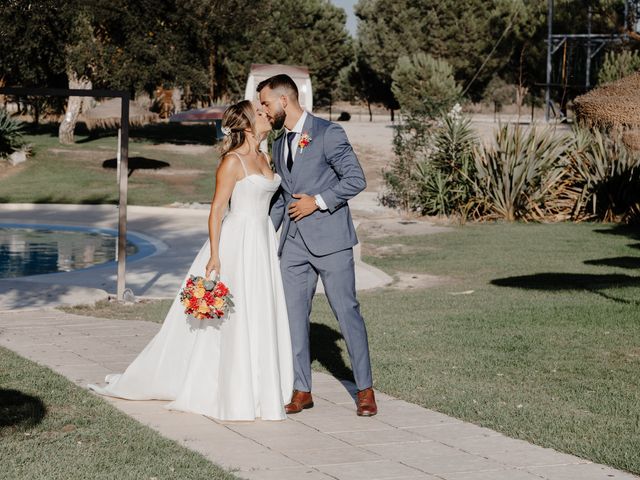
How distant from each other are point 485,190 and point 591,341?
1369 cm

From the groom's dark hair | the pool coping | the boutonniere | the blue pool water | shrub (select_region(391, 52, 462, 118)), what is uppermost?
shrub (select_region(391, 52, 462, 118))

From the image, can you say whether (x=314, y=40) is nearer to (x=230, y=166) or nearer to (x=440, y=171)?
(x=440, y=171)

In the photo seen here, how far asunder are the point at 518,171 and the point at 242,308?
1620 centimetres

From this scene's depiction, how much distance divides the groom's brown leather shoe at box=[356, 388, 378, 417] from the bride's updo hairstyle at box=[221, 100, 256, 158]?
65.9 inches

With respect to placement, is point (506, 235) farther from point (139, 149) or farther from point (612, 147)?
point (139, 149)

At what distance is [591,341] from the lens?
8922 mm

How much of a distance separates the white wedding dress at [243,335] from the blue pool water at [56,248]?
987 cm

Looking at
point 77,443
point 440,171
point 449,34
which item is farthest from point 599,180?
point 449,34

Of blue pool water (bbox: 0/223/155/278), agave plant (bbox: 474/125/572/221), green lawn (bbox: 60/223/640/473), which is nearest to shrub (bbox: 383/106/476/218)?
agave plant (bbox: 474/125/572/221)

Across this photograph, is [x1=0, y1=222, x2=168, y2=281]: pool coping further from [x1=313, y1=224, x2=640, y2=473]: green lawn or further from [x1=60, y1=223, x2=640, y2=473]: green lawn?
[x1=60, y1=223, x2=640, y2=473]: green lawn

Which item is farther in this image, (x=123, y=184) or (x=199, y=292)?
(x=123, y=184)

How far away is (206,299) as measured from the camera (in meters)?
6.03

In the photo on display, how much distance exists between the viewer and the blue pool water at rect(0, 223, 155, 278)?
16812 millimetres

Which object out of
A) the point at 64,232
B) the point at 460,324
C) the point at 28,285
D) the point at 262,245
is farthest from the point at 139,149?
the point at 262,245
